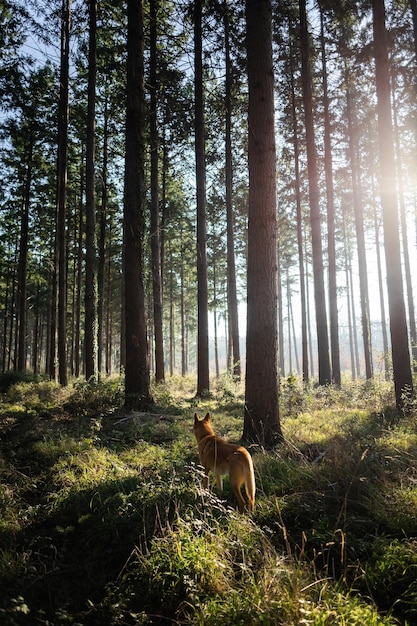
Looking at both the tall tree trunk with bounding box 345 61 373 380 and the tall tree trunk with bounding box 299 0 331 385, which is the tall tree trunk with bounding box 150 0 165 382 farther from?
the tall tree trunk with bounding box 345 61 373 380

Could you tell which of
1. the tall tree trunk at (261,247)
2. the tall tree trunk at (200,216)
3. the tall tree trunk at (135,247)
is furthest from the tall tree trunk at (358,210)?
the tall tree trunk at (261,247)

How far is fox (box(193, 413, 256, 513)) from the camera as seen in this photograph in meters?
3.60

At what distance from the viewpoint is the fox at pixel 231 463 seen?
142 inches

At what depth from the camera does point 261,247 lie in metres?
6.31

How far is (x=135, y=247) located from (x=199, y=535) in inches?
289

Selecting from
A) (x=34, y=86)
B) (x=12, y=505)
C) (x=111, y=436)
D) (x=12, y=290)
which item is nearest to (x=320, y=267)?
(x=111, y=436)

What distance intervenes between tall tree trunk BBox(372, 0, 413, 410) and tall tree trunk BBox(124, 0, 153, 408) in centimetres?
621

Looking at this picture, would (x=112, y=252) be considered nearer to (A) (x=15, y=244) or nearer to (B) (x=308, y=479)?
(A) (x=15, y=244)

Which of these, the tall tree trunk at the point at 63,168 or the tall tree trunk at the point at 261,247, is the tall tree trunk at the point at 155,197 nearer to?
the tall tree trunk at the point at 63,168

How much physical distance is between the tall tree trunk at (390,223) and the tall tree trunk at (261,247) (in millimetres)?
4098

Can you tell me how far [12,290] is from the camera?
29.6 metres

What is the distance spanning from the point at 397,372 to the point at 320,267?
6.32 m

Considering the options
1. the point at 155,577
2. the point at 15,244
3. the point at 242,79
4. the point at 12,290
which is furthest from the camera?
the point at 12,290

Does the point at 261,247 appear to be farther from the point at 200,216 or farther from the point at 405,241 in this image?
the point at 405,241
